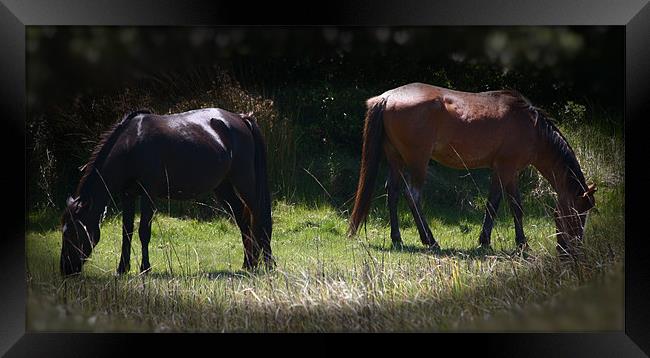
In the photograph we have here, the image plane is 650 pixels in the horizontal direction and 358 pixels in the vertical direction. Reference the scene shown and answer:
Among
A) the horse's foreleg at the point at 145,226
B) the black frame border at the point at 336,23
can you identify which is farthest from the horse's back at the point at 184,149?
the black frame border at the point at 336,23

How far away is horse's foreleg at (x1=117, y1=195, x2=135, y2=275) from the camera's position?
23.1 feet

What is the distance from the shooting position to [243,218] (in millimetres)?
7410

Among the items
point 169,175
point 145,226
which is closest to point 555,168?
point 169,175

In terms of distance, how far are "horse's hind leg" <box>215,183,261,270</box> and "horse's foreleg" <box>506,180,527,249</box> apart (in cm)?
256

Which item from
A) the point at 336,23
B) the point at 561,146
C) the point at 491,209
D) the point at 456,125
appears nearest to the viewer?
the point at 336,23

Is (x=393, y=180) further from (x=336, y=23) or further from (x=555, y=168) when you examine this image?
(x=336, y=23)

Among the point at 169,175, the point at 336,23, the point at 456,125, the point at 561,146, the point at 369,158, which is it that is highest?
the point at 336,23

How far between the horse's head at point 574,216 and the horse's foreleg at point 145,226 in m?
3.87

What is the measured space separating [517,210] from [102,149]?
163 inches

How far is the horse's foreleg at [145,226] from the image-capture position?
6.95 m

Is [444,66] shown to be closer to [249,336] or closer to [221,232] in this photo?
[221,232]

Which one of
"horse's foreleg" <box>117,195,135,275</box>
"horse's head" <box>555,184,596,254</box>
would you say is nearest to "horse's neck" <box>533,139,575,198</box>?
"horse's head" <box>555,184,596,254</box>

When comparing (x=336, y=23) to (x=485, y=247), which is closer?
(x=336, y=23)

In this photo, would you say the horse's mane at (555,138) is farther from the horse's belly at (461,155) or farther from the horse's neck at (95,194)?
the horse's neck at (95,194)
